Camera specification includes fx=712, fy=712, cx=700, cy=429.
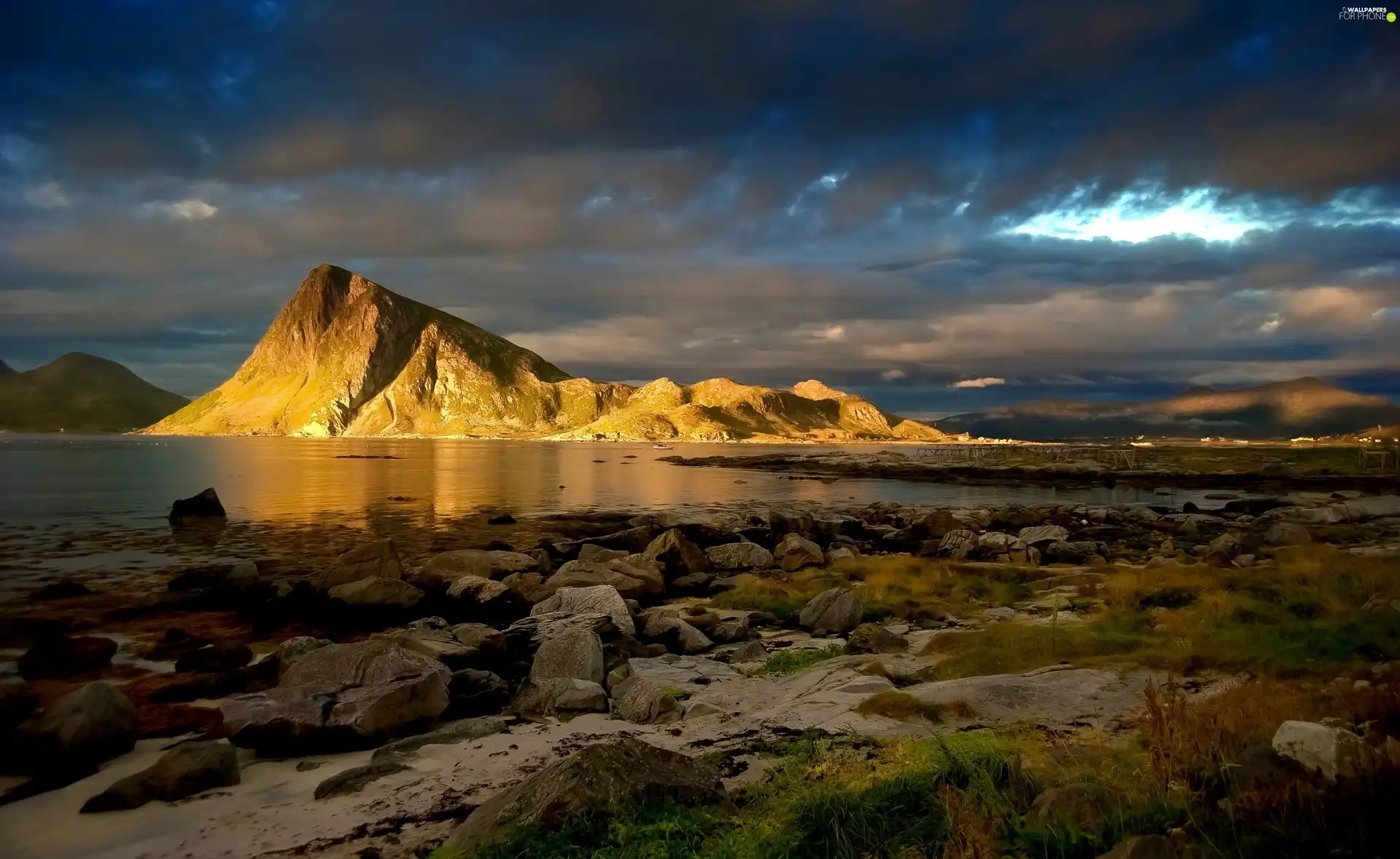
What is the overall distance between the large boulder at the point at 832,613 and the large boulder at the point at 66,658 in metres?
15.3

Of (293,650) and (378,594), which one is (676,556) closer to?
(378,594)

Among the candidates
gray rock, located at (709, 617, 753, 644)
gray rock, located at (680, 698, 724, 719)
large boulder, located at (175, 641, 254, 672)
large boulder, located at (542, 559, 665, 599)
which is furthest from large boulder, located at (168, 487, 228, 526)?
gray rock, located at (680, 698, 724, 719)

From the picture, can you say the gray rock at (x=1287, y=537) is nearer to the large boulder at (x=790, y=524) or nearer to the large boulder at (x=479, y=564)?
the large boulder at (x=790, y=524)

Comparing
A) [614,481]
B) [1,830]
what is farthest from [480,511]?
[1,830]

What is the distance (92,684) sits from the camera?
10.5 m

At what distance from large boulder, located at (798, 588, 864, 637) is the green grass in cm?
238

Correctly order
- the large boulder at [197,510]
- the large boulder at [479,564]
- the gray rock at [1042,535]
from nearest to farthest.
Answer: the large boulder at [479,564] < the gray rock at [1042,535] < the large boulder at [197,510]

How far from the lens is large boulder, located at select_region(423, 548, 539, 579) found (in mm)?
22812

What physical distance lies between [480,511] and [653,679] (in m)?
38.0

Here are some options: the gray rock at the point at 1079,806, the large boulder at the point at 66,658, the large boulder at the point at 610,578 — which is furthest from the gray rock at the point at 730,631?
the large boulder at the point at 66,658

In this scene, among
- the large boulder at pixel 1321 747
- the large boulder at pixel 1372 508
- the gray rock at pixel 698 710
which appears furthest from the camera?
the large boulder at pixel 1372 508

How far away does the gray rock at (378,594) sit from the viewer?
786 inches

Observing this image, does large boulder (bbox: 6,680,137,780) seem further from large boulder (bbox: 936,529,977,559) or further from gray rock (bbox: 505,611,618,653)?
large boulder (bbox: 936,529,977,559)

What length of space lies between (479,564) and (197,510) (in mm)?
25657
